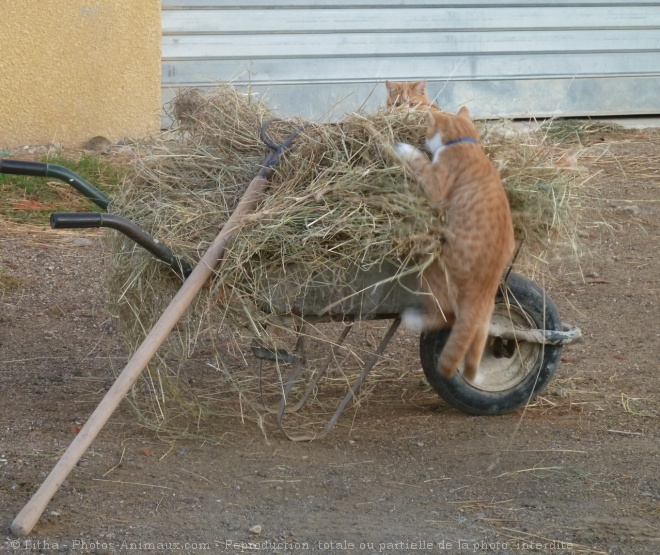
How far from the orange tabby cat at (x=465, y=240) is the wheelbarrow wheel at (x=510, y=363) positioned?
1.06 ft

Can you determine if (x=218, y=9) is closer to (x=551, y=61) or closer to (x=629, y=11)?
(x=551, y=61)

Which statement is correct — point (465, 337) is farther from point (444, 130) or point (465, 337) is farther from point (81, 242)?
point (81, 242)

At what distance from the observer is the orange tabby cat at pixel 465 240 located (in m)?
3.33

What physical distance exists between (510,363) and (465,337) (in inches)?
23.1

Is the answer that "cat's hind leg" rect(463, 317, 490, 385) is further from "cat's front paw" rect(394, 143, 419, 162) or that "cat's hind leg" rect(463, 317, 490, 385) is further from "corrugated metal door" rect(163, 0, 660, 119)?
"corrugated metal door" rect(163, 0, 660, 119)

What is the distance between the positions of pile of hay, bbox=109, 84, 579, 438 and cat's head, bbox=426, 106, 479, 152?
0.09m

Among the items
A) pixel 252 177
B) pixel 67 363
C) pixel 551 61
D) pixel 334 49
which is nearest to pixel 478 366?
pixel 252 177

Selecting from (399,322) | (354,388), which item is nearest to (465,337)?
(399,322)

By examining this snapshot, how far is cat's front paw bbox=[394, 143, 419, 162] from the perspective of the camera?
346 centimetres

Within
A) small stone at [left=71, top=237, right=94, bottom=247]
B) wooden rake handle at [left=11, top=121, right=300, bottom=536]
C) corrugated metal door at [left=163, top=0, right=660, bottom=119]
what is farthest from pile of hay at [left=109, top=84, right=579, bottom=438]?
corrugated metal door at [left=163, top=0, right=660, bottom=119]

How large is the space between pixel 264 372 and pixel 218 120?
1273 mm

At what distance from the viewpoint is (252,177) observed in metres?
3.68

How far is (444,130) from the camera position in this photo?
3.52m

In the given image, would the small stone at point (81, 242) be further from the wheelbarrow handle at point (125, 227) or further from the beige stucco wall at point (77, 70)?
the wheelbarrow handle at point (125, 227)
